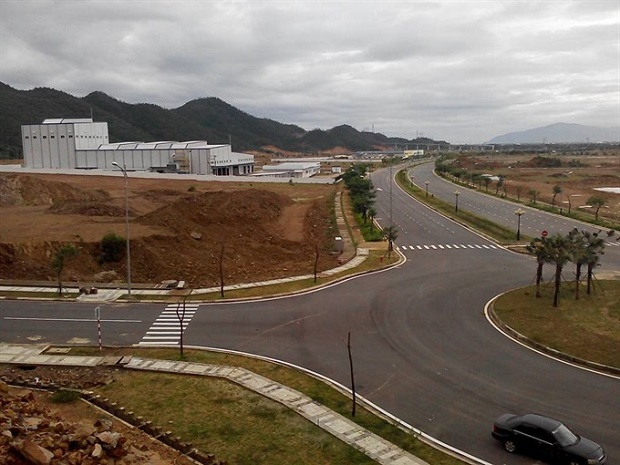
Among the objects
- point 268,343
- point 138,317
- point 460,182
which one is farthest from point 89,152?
point 268,343

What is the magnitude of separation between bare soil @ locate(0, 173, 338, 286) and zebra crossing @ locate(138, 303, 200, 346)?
556 cm

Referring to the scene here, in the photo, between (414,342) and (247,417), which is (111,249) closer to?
(414,342)

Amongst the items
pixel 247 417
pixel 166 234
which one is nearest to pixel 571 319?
pixel 247 417

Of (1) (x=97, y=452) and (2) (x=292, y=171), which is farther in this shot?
(2) (x=292, y=171)

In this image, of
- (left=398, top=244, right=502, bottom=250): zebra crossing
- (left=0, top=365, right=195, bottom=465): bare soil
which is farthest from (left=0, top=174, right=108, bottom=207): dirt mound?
(left=0, top=365, right=195, bottom=465): bare soil

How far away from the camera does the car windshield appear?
17.5 meters

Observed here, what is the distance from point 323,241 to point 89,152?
84.3 meters

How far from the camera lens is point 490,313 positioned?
108ft

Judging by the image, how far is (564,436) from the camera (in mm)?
17672

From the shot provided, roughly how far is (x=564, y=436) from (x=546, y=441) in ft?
1.94

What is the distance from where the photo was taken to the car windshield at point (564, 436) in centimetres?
1747

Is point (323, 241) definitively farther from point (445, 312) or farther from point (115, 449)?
point (115, 449)

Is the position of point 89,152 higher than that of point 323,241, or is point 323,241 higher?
point 89,152

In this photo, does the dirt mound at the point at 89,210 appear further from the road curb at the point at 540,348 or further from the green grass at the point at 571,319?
the green grass at the point at 571,319
